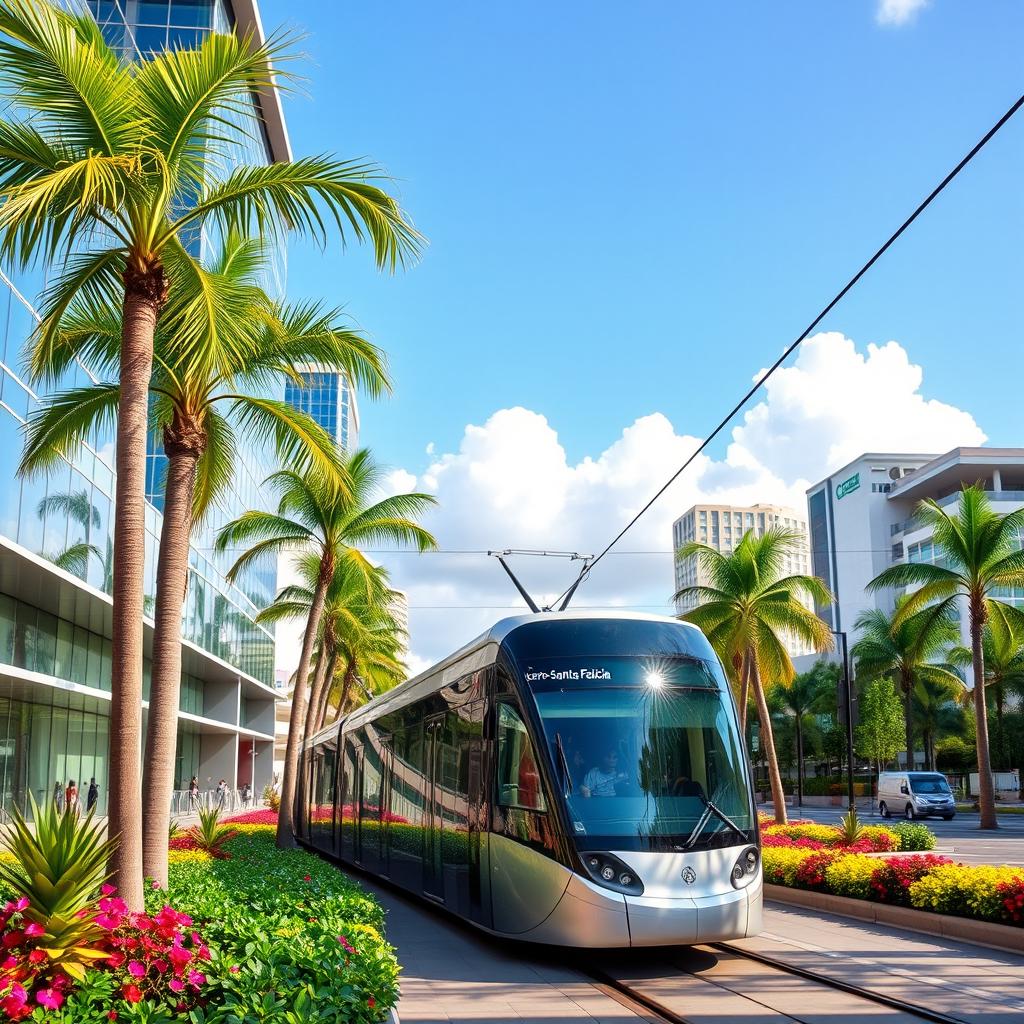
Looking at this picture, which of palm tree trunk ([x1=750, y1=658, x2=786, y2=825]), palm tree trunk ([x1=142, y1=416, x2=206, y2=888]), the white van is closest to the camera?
palm tree trunk ([x1=142, y1=416, x2=206, y2=888])

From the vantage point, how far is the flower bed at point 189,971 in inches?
229

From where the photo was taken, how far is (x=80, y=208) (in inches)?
382

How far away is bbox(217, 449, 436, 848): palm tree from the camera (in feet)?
87.7

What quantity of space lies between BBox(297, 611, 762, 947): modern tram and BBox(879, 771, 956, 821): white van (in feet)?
113

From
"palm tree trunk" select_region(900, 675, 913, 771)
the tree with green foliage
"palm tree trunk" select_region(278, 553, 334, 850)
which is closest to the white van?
"palm tree trunk" select_region(900, 675, 913, 771)

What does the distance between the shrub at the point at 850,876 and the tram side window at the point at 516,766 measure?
5.41 meters

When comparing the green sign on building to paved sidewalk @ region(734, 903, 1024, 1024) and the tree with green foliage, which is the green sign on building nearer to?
the tree with green foliage

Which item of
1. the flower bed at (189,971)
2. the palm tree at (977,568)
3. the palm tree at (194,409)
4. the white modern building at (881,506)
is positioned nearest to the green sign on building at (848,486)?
the white modern building at (881,506)

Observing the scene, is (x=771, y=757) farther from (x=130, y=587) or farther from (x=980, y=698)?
(x=130, y=587)

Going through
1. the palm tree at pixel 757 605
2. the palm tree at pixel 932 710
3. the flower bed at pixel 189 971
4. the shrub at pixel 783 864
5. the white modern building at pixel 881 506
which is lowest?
the shrub at pixel 783 864

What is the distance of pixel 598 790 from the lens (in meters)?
10.6

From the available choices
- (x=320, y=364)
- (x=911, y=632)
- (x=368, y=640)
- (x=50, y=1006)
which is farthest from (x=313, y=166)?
(x=911, y=632)

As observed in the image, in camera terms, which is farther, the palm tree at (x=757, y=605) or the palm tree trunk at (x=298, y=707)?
the palm tree at (x=757, y=605)

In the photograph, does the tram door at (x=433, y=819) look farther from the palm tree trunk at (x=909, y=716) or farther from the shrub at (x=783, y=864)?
the palm tree trunk at (x=909, y=716)
